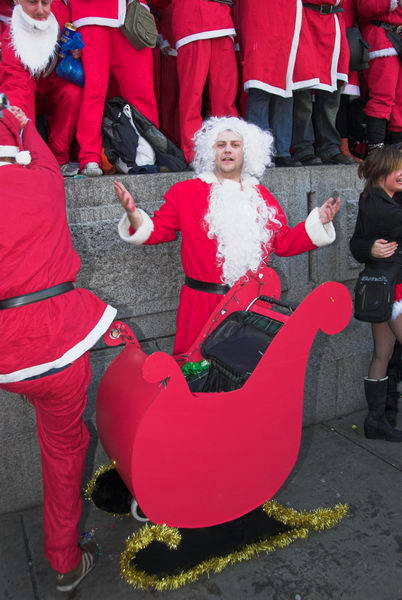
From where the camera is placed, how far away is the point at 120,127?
3.22 m

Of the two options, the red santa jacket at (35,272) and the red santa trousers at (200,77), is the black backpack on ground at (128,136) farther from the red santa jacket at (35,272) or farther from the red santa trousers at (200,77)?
the red santa jacket at (35,272)

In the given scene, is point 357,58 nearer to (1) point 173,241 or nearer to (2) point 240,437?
(1) point 173,241

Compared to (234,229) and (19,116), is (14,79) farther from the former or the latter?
(234,229)

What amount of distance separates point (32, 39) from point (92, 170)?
73 centimetres

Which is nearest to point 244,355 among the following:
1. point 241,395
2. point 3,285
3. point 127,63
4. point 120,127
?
point 241,395

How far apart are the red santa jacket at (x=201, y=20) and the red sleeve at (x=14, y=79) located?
3.79ft

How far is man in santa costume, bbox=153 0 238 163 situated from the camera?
Answer: 3447 millimetres

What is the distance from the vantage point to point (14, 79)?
111 inches

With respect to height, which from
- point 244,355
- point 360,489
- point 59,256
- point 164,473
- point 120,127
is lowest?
point 360,489

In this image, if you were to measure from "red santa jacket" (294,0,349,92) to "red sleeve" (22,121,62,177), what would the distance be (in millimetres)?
2342

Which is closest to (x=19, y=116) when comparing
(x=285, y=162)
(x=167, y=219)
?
(x=167, y=219)

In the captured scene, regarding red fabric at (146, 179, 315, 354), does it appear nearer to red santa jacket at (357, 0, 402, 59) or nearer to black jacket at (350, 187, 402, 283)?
black jacket at (350, 187, 402, 283)

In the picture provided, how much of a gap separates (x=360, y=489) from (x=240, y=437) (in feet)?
3.72

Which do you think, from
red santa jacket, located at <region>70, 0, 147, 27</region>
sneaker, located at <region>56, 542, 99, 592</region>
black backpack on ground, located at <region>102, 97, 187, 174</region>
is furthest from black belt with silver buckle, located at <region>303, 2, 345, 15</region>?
sneaker, located at <region>56, 542, 99, 592</region>
